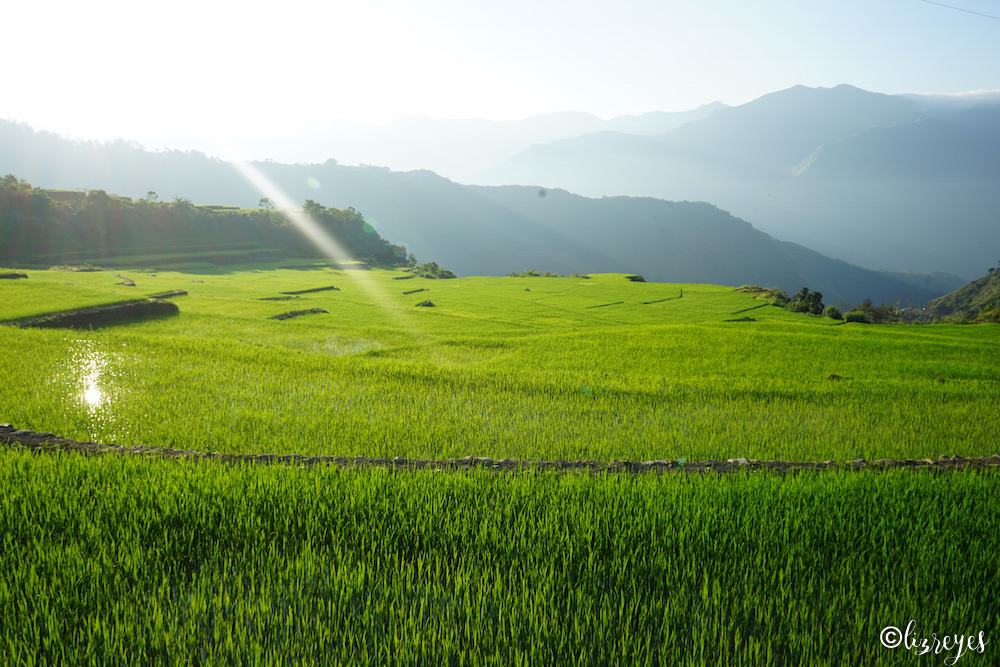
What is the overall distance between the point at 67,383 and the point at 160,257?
170 feet

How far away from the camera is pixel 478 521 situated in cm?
361

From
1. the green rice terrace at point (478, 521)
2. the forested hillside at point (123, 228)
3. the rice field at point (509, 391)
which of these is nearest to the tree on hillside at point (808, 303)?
the rice field at point (509, 391)

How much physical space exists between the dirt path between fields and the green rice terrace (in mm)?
40

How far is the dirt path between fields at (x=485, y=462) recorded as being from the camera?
4.88 m

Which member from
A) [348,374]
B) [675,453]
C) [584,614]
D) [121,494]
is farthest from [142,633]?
[348,374]

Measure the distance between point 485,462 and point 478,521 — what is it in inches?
53.7

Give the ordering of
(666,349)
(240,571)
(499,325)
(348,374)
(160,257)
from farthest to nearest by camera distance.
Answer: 1. (160,257)
2. (499,325)
3. (666,349)
4. (348,374)
5. (240,571)

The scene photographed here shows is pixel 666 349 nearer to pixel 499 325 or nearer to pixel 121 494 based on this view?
pixel 499 325

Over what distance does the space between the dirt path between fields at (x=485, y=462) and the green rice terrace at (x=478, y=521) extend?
4 cm

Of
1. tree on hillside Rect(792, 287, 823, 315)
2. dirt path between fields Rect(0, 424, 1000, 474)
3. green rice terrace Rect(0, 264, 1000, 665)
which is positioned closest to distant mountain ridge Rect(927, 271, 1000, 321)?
tree on hillside Rect(792, 287, 823, 315)

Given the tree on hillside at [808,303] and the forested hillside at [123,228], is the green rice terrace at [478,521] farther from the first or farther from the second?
the forested hillside at [123,228]

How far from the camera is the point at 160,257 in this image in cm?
5062

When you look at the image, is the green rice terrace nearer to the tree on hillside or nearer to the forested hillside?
the tree on hillside

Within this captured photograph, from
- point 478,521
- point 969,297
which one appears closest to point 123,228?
point 478,521
